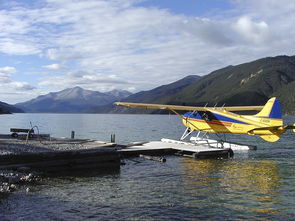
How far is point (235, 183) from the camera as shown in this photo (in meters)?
15.0

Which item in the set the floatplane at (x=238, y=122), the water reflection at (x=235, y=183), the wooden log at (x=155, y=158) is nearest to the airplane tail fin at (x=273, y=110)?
the floatplane at (x=238, y=122)

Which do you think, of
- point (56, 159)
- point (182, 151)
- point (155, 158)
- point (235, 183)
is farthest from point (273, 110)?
point (56, 159)

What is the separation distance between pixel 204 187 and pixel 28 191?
7.43m

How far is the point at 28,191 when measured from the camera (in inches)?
512

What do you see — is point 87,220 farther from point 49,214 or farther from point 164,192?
point 164,192

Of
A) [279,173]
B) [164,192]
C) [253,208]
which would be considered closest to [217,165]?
[279,173]

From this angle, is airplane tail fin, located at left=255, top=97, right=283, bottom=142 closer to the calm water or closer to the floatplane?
the floatplane

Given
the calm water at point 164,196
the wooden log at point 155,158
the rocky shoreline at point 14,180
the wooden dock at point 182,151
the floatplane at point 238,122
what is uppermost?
the floatplane at point 238,122

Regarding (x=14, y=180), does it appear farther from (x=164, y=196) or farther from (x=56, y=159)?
(x=164, y=196)

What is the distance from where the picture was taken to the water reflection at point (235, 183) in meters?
11.7

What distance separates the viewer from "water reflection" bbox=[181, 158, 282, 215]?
38.5 ft

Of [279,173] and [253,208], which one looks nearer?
[253,208]

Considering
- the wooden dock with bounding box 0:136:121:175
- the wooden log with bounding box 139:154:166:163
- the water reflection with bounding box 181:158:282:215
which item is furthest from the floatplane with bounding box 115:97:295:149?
the wooden dock with bounding box 0:136:121:175

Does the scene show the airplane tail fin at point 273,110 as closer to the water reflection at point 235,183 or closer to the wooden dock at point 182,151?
the water reflection at point 235,183
